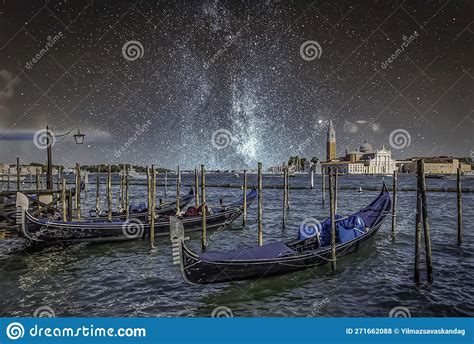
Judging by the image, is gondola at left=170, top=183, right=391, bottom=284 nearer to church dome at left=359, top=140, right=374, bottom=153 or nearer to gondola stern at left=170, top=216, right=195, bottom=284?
gondola stern at left=170, top=216, right=195, bottom=284

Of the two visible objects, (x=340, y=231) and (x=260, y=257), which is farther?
(x=340, y=231)

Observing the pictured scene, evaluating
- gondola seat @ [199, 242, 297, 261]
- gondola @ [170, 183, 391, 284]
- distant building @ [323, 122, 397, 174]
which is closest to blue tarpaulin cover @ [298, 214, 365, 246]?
gondola @ [170, 183, 391, 284]

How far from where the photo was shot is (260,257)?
301 inches

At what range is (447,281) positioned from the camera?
791 cm

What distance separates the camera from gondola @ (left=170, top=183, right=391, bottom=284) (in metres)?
6.86

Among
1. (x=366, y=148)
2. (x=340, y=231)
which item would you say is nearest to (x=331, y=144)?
(x=366, y=148)

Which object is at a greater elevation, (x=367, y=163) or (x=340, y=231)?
(x=367, y=163)

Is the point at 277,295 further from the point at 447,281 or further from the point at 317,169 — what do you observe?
the point at 317,169

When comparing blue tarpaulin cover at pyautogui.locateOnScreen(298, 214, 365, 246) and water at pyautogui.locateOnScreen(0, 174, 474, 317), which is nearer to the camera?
water at pyautogui.locateOnScreen(0, 174, 474, 317)

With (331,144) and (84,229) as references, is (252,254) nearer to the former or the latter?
(84,229)

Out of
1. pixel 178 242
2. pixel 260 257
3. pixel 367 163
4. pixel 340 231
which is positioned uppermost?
pixel 367 163

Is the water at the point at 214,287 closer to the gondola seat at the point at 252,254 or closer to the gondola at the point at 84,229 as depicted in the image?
the gondola at the point at 84,229

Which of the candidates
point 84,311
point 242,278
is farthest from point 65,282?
point 242,278

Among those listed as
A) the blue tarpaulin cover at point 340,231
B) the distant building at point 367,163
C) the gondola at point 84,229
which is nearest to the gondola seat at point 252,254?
the blue tarpaulin cover at point 340,231
